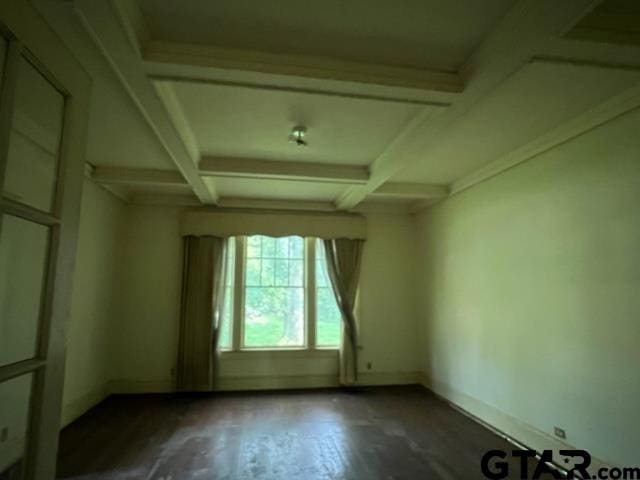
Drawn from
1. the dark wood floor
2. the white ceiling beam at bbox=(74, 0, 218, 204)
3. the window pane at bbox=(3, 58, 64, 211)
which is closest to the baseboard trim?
the dark wood floor

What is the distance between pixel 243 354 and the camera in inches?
203

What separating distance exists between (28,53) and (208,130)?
207 centimetres

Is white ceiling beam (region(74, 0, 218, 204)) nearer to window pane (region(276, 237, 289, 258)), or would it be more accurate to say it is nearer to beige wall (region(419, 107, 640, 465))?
window pane (region(276, 237, 289, 258))

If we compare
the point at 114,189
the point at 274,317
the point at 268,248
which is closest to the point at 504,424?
the point at 274,317

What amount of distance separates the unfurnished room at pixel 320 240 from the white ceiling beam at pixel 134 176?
0.02 m

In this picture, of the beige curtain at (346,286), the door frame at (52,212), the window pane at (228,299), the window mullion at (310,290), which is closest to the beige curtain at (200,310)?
the window pane at (228,299)

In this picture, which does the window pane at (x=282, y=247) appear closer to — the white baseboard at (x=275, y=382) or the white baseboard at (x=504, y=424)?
the white baseboard at (x=275, y=382)

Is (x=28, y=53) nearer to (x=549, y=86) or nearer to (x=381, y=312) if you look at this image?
(x=549, y=86)

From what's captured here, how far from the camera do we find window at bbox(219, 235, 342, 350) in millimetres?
5266

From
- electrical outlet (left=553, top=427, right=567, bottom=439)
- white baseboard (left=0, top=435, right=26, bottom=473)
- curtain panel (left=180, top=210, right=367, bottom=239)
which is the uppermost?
curtain panel (left=180, top=210, right=367, bottom=239)

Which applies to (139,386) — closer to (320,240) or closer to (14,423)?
(320,240)

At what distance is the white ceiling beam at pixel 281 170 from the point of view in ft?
12.0

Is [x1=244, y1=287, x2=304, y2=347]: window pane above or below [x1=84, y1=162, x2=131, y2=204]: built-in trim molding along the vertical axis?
below

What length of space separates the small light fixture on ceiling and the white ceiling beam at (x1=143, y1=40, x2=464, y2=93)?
2.77 feet
